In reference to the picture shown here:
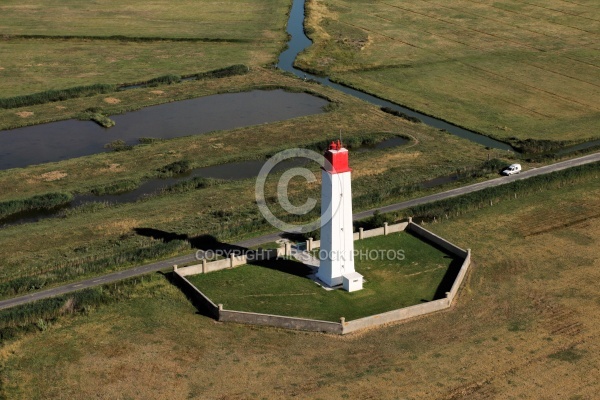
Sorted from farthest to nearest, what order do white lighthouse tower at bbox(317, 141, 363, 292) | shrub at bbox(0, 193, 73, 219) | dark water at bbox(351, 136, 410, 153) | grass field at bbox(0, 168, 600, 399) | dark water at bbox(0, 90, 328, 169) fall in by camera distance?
1. dark water at bbox(351, 136, 410, 153)
2. dark water at bbox(0, 90, 328, 169)
3. shrub at bbox(0, 193, 73, 219)
4. white lighthouse tower at bbox(317, 141, 363, 292)
5. grass field at bbox(0, 168, 600, 399)

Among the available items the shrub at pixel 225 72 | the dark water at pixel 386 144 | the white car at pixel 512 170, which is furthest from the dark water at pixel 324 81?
the white car at pixel 512 170

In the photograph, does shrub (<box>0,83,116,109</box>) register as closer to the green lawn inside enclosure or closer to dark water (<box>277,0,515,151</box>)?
dark water (<box>277,0,515,151</box>)

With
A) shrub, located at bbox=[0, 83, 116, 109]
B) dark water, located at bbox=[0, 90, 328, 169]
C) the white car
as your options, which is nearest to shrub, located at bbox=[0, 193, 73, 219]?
dark water, located at bbox=[0, 90, 328, 169]

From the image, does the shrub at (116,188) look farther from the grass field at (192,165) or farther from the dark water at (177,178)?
the grass field at (192,165)

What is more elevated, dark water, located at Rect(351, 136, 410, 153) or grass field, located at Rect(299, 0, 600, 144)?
grass field, located at Rect(299, 0, 600, 144)

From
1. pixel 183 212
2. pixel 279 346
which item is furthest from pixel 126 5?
pixel 279 346

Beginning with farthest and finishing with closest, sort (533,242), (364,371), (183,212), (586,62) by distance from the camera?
(586,62), (183,212), (533,242), (364,371)

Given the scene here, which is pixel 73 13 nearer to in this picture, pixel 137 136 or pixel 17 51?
pixel 17 51

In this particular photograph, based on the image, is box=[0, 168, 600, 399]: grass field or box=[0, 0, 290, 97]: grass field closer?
box=[0, 168, 600, 399]: grass field
